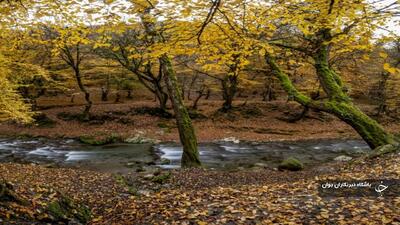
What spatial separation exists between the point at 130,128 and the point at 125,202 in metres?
19.4

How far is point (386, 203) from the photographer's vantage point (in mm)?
5602

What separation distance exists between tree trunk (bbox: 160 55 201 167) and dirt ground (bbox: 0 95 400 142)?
37.5 ft

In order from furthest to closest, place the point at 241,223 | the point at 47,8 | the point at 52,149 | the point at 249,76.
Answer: the point at 249,76
the point at 52,149
the point at 47,8
the point at 241,223

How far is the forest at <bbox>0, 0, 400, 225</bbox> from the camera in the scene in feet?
18.6

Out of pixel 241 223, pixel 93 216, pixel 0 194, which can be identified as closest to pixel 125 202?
pixel 93 216

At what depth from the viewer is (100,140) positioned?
22891 millimetres

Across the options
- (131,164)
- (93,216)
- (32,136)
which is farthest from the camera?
(32,136)

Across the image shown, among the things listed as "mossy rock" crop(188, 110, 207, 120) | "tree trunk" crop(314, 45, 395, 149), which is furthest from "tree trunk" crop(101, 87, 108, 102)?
"tree trunk" crop(314, 45, 395, 149)

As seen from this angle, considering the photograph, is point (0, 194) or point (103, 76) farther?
point (103, 76)

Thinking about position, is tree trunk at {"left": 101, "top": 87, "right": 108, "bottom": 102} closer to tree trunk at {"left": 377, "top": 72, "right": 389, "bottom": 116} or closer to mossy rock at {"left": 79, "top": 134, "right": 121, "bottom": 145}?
mossy rock at {"left": 79, "top": 134, "right": 121, "bottom": 145}

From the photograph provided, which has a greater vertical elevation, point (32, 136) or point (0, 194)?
point (0, 194)

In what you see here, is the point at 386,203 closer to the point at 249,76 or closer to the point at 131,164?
the point at 131,164

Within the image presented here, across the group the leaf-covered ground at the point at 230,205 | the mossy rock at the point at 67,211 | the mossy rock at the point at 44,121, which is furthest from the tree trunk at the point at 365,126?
the mossy rock at the point at 44,121

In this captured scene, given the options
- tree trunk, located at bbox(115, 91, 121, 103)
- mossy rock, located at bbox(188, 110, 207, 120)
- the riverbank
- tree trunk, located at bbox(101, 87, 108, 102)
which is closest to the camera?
the riverbank
